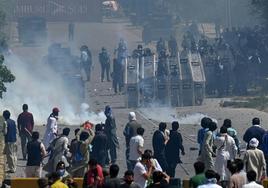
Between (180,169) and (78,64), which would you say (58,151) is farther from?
(78,64)

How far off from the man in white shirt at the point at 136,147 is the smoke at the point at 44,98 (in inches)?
537

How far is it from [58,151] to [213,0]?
6094cm

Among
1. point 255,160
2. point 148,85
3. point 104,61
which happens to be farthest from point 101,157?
point 104,61

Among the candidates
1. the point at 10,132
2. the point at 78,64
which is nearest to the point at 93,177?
the point at 10,132

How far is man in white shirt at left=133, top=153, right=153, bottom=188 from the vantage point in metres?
26.0

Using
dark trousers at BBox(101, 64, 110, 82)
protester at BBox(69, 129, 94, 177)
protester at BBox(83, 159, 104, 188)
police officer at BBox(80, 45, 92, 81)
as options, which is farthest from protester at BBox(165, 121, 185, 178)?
police officer at BBox(80, 45, 92, 81)

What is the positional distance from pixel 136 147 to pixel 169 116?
54.9ft

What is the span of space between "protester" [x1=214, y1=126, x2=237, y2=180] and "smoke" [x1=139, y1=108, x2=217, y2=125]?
1513 cm

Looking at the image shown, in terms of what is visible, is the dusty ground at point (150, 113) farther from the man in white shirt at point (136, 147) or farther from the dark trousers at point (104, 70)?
the man in white shirt at point (136, 147)

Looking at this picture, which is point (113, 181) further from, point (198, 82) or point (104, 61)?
point (104, 61)

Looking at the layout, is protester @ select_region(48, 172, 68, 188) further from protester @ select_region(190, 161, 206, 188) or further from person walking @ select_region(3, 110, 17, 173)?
person walking @ select_region(3, 110, 17, 173)

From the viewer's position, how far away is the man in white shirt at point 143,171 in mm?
25984

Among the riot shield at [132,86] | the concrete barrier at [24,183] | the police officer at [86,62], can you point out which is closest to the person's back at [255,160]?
the concrete barrier at [24,183]

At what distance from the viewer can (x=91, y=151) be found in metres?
30.4
